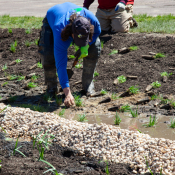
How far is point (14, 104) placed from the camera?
16.9 ft

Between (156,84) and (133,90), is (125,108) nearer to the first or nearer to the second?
(133,90)

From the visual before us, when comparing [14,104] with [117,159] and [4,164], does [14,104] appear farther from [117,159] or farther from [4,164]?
[117,159]

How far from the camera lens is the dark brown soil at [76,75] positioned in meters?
2.82

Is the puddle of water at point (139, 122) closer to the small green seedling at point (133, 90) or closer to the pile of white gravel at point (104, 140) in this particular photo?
the pile of white gravel at point (104, 140)

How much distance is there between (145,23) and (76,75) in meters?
3.62

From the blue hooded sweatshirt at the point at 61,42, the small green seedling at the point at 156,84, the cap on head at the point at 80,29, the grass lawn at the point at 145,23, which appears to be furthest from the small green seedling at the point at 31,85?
the grass lawn at the point at 145,23

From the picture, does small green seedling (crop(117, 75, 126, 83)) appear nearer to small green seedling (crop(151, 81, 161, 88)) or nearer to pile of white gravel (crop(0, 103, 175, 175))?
small green seedling (crop(151, 81, 161, 88))

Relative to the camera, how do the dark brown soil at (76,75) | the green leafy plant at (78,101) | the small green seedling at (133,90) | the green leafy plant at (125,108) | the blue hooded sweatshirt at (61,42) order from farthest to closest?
the small green seedling at (133,90) < the green leafy plant at (78,101) < the green leafy plant at (125,108) < the blue hooded sweatshirt at (61,42) < the dark brown soil at (76,75)

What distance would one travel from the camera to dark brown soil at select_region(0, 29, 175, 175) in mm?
2818

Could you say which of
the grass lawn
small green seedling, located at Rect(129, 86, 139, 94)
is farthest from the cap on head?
the grass lawn

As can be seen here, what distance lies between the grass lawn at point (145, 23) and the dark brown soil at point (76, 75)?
1.86 ft


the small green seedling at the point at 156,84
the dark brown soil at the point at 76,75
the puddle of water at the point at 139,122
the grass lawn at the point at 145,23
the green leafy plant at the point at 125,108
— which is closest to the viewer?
the dark brown soil at the point at 76,75

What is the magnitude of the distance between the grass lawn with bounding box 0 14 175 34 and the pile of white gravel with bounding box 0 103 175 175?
5050mm

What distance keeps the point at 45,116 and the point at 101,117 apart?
3.25 ft
